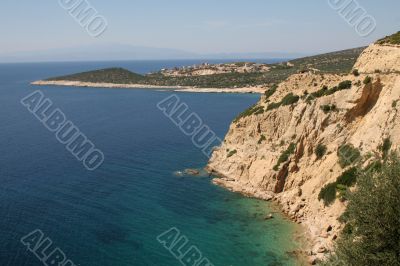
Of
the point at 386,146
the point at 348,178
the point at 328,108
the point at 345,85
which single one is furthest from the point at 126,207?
the point at 345,85

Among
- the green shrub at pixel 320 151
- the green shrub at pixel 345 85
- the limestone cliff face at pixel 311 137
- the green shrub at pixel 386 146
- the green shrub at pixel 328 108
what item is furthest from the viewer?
the green shrub at pixel 345 85

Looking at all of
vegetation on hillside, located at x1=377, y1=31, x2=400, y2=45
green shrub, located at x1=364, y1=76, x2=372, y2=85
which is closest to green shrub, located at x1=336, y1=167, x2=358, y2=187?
green shrub, located at x1=364, y1=76, x2=372, y2=85

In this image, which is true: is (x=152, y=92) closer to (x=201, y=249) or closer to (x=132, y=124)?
(x=132, y=124)

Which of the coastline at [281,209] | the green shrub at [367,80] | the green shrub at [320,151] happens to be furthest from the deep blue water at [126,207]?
the green shrub at [367,80]

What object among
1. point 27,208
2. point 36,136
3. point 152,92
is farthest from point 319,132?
point 152,92

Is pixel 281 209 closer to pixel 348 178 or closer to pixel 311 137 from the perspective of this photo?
pixel 348 178

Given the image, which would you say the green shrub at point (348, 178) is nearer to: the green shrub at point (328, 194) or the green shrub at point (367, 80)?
the green shrub at point (328, 194)
